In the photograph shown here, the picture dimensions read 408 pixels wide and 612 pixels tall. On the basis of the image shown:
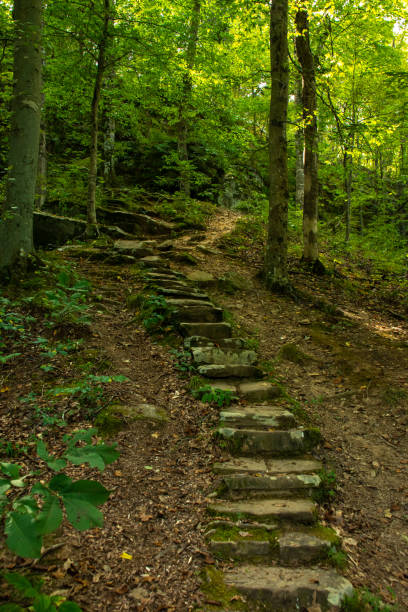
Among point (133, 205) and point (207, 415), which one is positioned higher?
point (133, 205)

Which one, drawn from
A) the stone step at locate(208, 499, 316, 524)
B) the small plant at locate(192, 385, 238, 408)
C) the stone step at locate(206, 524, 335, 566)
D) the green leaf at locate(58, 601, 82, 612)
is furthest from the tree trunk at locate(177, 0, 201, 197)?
the green leaf at locate(58, 601, 82, 612)

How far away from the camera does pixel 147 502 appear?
323 cm

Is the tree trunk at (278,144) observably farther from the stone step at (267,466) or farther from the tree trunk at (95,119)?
the stone step at (267,466)

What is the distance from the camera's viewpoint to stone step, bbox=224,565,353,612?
256 centimetres

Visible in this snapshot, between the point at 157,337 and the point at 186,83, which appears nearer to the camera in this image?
the point at 157,337

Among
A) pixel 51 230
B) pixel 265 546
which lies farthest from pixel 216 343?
pixel 51 230

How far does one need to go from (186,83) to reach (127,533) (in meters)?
14.8

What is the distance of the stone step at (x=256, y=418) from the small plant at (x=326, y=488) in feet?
2.24

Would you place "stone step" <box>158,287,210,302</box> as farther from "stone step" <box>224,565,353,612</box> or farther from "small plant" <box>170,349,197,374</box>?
"stone step" <box>224,565,353,612</box>

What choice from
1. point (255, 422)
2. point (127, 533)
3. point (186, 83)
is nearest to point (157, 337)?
point (255, 422)

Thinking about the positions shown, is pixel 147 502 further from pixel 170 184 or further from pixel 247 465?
pixel 170 184

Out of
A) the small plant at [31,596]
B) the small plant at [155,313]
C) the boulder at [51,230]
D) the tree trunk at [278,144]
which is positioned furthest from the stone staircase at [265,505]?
the boulder at [51,230]

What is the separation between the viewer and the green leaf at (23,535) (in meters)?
1.15

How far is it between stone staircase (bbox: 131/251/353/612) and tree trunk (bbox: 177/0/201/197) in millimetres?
11223
